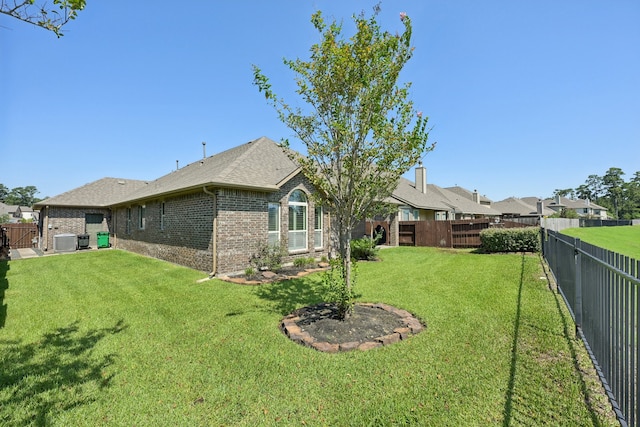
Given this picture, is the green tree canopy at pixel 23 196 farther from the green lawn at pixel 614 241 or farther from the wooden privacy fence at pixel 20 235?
the green lawn at pixel 614 241

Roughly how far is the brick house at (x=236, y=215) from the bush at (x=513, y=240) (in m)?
8.93

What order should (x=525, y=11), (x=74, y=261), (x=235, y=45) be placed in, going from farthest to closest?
1. (x=74, y=261)
2. (x=235, y=45)
3. (x=525, y=11)

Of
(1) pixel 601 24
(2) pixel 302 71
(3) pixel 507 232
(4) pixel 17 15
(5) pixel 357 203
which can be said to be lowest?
(3) pixel 507 232

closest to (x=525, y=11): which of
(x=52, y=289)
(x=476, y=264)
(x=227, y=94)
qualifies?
(x=476, y=264)

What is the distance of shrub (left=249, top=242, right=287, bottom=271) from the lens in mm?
11203

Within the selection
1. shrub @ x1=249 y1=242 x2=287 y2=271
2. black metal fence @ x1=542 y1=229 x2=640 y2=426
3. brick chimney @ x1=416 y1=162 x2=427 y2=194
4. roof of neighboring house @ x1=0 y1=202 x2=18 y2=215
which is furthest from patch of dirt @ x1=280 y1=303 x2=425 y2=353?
roof of neighboring house @ x1=0 y1=202 x2=18 y2=215

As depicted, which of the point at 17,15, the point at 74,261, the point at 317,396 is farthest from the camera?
the point at 74,261

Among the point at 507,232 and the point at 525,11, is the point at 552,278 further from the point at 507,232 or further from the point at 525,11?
the point at 525,11

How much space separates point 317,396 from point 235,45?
1162cm

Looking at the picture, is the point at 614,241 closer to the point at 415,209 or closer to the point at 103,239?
the point at 415,209

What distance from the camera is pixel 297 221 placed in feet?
43.4

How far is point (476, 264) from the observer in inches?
479

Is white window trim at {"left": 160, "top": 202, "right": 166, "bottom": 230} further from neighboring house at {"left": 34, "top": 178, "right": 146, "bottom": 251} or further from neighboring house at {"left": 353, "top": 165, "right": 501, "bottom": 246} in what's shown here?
neighboring house at {"left": 34, "top": 178, "right": 146, "bottom": 251}

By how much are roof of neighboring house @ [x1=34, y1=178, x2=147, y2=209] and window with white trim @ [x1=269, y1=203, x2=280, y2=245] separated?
660 inches
